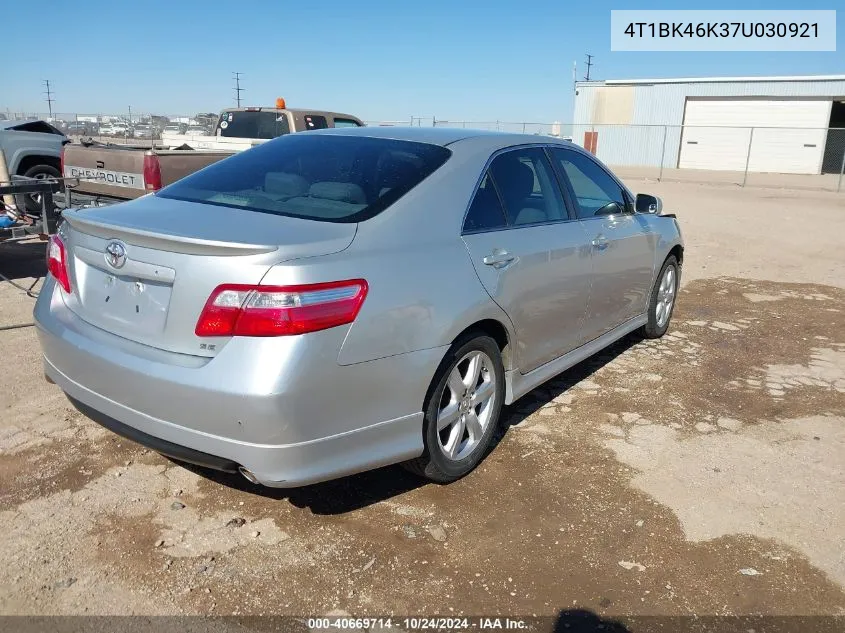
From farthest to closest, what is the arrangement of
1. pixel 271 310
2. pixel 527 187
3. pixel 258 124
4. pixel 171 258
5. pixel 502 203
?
pixel 258 124
pixel 527 187
pixel 502 203
pixel 171 258
pixel 271 310

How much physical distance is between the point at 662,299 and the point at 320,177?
3.55m

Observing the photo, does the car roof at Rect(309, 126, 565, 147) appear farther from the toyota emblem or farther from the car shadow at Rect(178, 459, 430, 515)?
the car shadow at Rect(178, 459, 430, 515)

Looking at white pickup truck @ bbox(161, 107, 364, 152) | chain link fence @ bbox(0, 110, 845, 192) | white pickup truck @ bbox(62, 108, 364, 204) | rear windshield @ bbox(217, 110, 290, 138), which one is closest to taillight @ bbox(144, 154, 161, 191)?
white pickup truck @ bbox(62, 108, 364, 204)

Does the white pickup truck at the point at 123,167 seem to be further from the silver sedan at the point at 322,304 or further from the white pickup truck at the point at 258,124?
the silver sedan at the point at 322,304

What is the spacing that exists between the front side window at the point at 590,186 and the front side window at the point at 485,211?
925 mm

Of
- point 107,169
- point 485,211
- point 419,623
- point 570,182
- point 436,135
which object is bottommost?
point 419,623

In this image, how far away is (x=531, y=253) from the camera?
3682mm

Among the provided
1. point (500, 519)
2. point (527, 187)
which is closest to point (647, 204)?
point (527, 187)

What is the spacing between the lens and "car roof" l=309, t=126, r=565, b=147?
3.70 metres

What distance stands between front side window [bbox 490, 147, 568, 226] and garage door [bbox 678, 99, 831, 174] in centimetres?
3179

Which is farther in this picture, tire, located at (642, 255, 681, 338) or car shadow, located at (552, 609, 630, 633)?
tire, located at (642, 255, 681, 338)

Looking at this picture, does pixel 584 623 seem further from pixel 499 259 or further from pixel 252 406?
pixel 499 259

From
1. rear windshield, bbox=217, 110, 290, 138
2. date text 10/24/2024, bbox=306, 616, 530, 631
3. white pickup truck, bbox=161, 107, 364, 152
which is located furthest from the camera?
rear windshield, bbox=217, 110, 290, 138

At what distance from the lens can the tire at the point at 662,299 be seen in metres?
5.64
